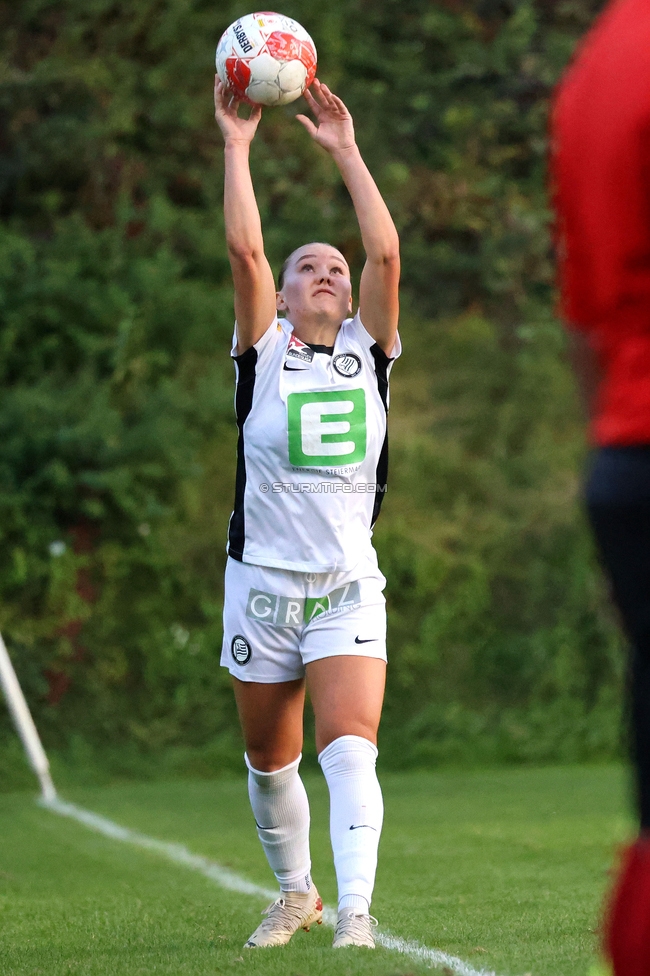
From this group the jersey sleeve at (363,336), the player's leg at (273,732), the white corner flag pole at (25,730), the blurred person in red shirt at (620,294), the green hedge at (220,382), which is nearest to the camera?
the blurred person in red shirt at (620,294)

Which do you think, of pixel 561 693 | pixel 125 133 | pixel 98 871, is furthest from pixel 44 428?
pixel 98 871

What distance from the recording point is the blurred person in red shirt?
2.04 metres

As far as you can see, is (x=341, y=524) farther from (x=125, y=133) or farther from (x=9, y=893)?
(x=125, y=133)

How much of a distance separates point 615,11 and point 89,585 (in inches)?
476

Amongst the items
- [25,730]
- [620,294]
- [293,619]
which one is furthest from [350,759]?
[25,730]

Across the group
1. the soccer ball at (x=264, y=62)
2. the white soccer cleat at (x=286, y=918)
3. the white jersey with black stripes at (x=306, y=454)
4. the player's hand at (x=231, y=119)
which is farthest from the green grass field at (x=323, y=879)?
the soccer ball at (x=264, y=62)

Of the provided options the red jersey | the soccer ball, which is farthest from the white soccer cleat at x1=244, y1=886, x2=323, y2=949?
the red jersey

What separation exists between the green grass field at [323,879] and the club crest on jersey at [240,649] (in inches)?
34.2

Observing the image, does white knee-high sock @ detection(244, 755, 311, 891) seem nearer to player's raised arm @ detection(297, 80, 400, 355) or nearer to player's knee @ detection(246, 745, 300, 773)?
player's knee @ detection(246, 745, 300, 773)

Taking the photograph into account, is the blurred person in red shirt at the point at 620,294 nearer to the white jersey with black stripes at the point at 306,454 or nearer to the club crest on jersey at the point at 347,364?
the white jersey with black stripes at the point at 306,454

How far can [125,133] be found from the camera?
50.4ft

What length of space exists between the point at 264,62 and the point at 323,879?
380 cm

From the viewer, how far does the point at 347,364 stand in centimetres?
463

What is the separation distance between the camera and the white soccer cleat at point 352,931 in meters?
4.11
